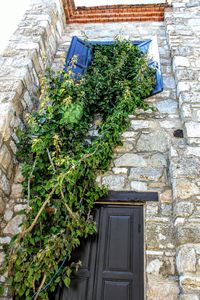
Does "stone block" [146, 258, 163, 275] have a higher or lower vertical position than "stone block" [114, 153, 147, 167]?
lower

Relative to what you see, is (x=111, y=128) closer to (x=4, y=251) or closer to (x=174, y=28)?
(x=4, y=251)

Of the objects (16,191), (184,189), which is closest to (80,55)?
(16,191)

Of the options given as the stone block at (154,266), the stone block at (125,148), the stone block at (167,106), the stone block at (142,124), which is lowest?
the stone block at (154,266)

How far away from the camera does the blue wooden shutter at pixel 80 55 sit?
4.56m

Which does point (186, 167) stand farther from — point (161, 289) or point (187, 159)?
point (161, 289)

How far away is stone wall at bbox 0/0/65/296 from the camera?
3.30 meters

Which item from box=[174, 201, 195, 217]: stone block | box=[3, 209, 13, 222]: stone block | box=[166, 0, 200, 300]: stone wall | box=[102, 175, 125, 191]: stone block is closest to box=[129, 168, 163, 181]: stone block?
box=[102, 175, 125, 191]: stone block

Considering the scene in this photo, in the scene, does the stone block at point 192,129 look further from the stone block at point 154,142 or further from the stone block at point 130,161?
the stone block at point 130,161

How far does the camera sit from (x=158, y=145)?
371 cm

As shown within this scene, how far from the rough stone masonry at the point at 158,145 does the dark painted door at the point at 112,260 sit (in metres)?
0.13

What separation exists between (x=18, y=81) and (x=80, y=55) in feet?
4.68

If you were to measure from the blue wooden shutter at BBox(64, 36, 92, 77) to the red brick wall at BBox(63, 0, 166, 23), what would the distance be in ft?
3.35

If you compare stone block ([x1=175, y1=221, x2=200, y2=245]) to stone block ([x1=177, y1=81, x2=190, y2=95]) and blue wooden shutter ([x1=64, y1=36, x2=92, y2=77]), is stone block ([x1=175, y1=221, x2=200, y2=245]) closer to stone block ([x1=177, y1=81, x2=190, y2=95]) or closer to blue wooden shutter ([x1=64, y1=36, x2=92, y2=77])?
stone block ([x1=177, y1=81, x2=190, y2=95])

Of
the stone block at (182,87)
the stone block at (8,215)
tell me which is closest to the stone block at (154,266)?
the stone block at (8,215)
